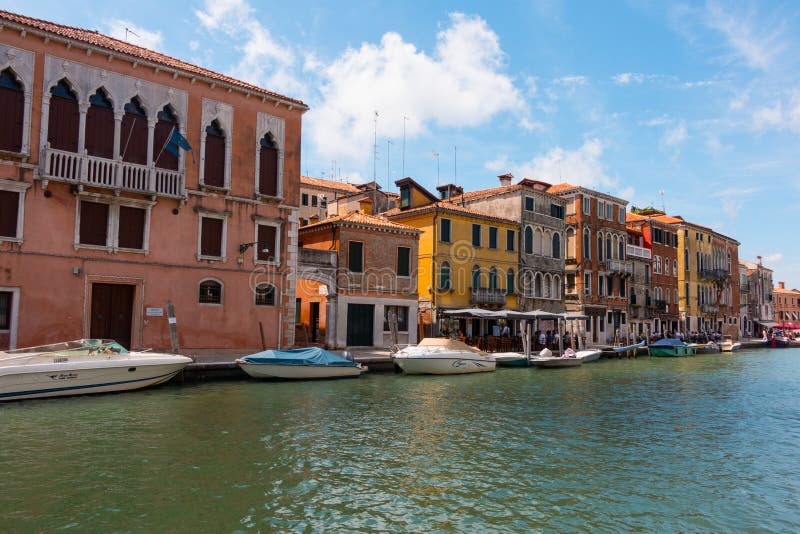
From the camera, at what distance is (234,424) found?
1185 centimetres

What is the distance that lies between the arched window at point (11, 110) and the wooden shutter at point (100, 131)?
178 cm

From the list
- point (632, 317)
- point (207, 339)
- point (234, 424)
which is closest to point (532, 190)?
point (632, 317)

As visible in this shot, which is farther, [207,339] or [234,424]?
[207,339]

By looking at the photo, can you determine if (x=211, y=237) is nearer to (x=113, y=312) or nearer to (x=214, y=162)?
(x=214, y=162)

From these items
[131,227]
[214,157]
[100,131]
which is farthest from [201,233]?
[100,131]

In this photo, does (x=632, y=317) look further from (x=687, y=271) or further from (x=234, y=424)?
(x=234, y=424)

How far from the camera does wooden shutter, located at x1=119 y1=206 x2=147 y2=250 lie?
19.3m

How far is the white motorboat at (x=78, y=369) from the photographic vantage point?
13.8 m

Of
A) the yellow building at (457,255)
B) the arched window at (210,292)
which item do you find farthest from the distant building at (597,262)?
the arched window at (210,292)

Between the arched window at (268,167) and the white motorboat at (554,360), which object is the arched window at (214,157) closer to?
the arched window at (268,167)

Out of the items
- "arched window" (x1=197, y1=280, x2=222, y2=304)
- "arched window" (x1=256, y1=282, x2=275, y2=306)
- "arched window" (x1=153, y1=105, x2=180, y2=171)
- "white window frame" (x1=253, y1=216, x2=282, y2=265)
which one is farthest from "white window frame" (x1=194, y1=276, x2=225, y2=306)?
"arched window" (x1=153, y1=105, x2=180, y2=171)

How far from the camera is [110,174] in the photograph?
18766mm

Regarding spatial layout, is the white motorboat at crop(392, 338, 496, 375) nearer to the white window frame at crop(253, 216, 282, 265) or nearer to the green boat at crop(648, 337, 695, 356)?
the white window frame at crop(253, 216, 282, 265)

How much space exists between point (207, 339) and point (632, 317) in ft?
120
